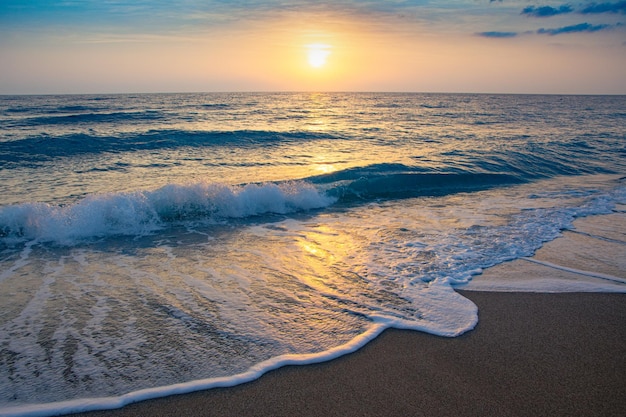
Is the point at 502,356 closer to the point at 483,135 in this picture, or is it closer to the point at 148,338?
the point at 148,338

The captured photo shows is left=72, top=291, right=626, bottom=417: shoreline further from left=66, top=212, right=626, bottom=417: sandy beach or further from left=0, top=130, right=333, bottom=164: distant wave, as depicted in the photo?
left=0, top=130, right=333, bottom=164: distant wave

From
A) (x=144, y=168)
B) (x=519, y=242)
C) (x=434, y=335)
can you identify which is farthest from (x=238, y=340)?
(x=144, y=168)

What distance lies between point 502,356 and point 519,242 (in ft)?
12.1

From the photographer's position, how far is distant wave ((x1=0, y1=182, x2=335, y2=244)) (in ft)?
24.2

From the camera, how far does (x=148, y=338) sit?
3.91 meters

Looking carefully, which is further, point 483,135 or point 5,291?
point 483,135

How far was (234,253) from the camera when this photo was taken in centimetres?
652

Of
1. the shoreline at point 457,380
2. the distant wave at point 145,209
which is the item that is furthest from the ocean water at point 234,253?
the shoreline at point 457,380

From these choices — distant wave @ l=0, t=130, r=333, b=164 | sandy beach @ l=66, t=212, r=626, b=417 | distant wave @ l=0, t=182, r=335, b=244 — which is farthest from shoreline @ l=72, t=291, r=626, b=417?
distant wave @ l=0, t=130, r=333, b=164

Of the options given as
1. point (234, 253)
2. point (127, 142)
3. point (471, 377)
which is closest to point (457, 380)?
point (471, 377)

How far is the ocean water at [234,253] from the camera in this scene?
3.60 meters

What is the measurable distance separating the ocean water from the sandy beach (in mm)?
204

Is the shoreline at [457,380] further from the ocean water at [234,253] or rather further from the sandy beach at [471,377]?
the ocean water at [234,253]

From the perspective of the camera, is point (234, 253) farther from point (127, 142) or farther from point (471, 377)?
point (127, 142)
